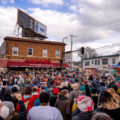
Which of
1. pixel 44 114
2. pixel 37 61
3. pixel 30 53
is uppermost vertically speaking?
pixel 30 53

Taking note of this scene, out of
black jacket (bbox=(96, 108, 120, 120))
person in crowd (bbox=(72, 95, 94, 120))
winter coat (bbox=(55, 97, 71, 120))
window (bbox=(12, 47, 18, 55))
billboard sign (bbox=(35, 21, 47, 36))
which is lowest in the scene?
winter coat (bbox=(55, 97, 71, 120))

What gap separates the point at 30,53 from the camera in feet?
84.8

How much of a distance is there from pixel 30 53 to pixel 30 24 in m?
7.47

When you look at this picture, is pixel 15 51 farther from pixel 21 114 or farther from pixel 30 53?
pixel 21 114

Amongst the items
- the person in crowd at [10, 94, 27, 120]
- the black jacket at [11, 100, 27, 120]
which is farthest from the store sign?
the black jacket at [11, 100, 27, 120]

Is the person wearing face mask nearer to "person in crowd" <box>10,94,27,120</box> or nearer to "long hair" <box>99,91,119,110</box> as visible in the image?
"person in crowd" <box>10,94,27,120</box>

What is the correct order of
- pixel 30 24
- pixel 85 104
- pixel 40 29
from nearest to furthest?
1. pixel 85 104
2. pixel 30 24
3. pixel 40 29

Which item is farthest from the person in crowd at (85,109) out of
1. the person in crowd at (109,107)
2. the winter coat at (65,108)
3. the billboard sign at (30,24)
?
the billboard sign at (30,24)

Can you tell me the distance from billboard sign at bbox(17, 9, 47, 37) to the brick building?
4.79 m

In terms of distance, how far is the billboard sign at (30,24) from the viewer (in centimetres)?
2717

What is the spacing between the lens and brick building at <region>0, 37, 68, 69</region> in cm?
2352

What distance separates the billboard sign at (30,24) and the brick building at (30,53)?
4.79m

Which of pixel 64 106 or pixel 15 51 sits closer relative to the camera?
pixel 64 106

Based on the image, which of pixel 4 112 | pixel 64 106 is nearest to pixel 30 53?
pixel 64 106
